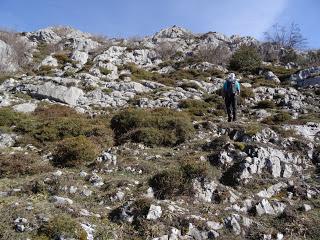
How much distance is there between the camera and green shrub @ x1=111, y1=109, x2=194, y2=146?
16.6m

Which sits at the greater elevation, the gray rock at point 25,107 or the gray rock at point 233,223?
the gray rock at point 25,107

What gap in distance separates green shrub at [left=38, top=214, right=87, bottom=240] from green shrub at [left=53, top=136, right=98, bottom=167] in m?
4.91

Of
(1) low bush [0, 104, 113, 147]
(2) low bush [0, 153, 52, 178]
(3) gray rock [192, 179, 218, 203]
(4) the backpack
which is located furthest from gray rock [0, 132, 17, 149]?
(4) the backpack

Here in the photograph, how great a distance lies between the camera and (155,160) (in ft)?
47.6

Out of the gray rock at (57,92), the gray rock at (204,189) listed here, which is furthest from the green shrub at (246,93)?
the gray rock at (204,189)

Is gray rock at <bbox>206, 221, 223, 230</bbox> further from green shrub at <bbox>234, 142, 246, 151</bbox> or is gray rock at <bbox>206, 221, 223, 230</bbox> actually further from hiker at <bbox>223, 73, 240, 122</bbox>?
hiker at <bbox>223, 73, 240, 122</bbox>

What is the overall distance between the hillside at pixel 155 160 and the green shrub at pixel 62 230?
0.08ft

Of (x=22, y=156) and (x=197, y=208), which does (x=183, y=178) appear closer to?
(x=197, y=208)

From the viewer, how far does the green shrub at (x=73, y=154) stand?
14.3 meters

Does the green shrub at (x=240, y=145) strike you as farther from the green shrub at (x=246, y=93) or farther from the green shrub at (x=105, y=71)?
the green shrub at (x=105, y=71)

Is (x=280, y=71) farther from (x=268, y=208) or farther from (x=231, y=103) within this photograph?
(x=268, y=208)

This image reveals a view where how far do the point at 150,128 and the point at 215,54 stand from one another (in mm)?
28125

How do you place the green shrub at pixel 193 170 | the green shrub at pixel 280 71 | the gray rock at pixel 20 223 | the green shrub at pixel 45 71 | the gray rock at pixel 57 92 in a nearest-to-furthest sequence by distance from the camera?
the gray rock at pixel 20 223
the green shrub at pixel 193 170
the gray rock at pixel 57 92
the green shrub at pixel 45 71
the green shrub at pixel 280 71

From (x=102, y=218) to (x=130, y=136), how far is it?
22.4 ft
